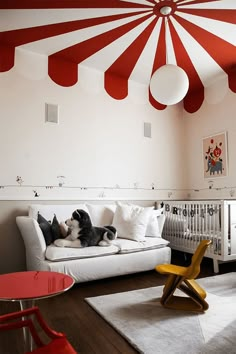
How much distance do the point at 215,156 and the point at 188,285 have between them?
97.2 inches

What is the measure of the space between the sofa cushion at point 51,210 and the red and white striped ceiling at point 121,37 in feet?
5.47

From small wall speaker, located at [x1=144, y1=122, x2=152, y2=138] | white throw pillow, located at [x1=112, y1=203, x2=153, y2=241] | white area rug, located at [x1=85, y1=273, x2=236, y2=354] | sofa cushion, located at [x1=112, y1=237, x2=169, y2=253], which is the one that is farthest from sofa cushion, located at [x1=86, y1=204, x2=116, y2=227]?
small wall speaker, located at [x1=144, y1=122, x2=152, y2=138]

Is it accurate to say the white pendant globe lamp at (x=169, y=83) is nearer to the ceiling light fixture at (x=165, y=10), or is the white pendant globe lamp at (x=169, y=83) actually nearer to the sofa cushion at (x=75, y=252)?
the ceiling light fixture at (x=165, y=10)

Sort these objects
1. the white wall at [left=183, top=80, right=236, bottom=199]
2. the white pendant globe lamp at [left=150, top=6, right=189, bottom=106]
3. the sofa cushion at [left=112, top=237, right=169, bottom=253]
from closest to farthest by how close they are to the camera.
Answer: the white pendant globe lamp at [left=150, top=6, right=189, bottom=106] → the sofa cushion at [left=112, top=237, right=169, bottom=253] → the white wall at [left=183, top=80, right=236, bottom=199]

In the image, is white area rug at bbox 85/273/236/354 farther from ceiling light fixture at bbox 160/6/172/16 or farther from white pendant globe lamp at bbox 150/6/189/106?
ceiling light fixture at bbox 160/6/172/16

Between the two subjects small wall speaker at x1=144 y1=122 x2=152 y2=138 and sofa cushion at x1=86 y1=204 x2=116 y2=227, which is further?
small wall speaker at x1=144 y1=122 x2=152 y2=138

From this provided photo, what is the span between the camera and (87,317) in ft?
6.64

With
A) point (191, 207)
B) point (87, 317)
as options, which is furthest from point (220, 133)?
point (87, 317)

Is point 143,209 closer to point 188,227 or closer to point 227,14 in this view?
point 188,227

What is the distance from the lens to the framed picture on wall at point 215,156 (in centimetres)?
396

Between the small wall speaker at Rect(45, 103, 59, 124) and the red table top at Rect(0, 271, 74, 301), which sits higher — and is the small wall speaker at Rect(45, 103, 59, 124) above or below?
above

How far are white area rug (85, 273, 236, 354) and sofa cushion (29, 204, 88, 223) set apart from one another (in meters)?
1.14

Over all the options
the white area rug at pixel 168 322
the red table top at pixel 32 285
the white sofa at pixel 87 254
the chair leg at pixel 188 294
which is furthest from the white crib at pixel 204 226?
the red table top at pixel 32 285

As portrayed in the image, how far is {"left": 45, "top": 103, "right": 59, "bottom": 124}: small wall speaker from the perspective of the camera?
3549 mm
